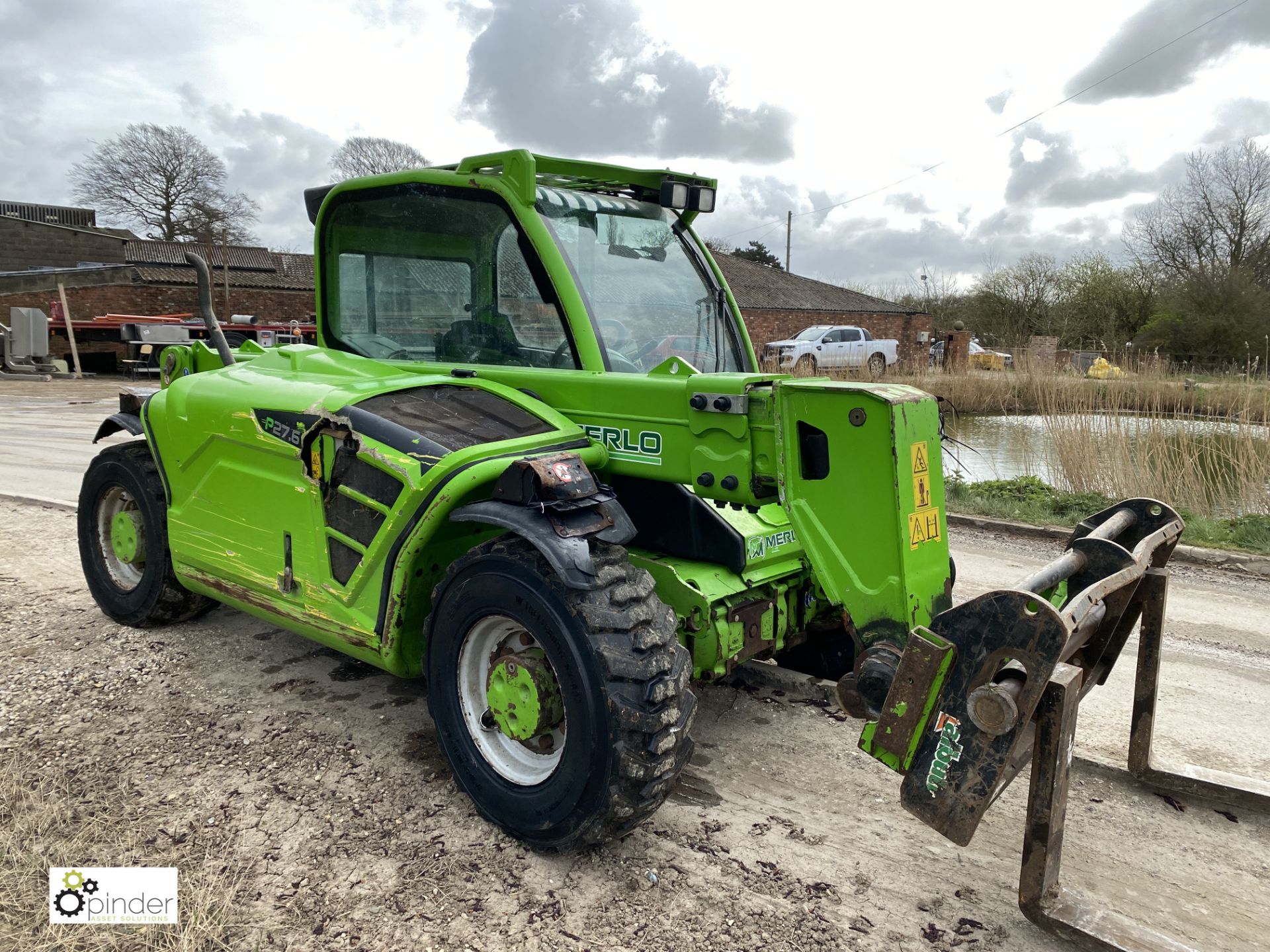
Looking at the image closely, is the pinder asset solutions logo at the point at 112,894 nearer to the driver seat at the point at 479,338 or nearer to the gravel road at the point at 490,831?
the gravel road at the point at 490,831

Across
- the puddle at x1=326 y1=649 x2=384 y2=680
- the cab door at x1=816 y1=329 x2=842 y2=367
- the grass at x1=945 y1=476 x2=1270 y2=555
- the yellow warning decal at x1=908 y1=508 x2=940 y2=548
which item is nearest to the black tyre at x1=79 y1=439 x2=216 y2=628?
the puddle at x1=326 y1=649 x2=384 y2=680

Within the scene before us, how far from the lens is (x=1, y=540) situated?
6.85m

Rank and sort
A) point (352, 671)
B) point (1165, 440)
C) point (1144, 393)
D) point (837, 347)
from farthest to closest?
point (837, 347)
point (1144, 393)
point (1165, 440)
point (352, 671)

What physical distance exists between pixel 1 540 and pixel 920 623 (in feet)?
22.7

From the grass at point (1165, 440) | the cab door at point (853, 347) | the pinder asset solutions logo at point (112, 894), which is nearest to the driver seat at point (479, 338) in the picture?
the pinder asset solutions logo at point (112, 894)

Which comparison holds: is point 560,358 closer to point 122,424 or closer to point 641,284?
point 641,284

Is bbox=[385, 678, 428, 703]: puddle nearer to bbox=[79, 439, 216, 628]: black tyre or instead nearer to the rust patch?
the rust patch

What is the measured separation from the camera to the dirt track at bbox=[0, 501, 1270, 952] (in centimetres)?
263

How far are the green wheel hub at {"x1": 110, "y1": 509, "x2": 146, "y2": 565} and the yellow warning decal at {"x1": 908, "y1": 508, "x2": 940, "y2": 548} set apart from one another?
12.9ft

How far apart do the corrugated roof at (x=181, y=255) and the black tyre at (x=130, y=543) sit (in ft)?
133

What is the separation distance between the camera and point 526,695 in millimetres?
2971

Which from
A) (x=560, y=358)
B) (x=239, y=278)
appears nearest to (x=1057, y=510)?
(x=560, y=358)

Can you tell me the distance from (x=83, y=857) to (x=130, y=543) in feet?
7.69

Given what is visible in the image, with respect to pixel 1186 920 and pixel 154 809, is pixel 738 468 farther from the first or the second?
pixel 154 809
